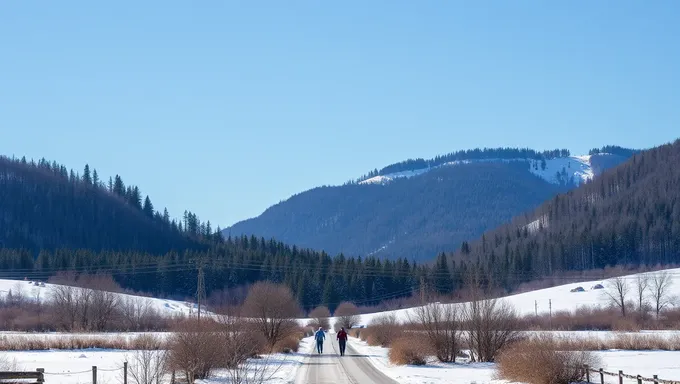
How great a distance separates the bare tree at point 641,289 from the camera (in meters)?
105

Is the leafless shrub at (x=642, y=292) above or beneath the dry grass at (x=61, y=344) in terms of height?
above

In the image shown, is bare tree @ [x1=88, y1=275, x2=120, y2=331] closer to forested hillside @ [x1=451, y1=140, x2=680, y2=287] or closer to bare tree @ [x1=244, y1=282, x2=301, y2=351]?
bare tree @ [x1=244, y1=282, x2=301, y2=351]

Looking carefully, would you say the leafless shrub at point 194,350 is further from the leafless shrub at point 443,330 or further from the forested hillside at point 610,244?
the forested hillside at point 610,244

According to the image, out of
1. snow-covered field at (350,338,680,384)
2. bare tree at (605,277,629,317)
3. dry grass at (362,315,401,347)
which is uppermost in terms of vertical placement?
bare tree at (605,277,629,317)

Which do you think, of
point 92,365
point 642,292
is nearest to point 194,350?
point 92,365

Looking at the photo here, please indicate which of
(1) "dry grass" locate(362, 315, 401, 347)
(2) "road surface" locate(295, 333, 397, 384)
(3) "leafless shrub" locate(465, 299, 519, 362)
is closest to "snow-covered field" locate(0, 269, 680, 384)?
(2) "road surface" locate(295, 333, 397, 384)

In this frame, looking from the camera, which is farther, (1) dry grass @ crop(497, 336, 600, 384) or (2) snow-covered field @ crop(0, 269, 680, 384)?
(2) snow-covered field @ crop(0, 269, 680, 384)

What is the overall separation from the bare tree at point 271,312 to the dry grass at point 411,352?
40.4ft

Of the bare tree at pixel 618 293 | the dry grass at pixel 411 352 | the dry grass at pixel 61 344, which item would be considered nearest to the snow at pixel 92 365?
the dry grass at pixel 61 344

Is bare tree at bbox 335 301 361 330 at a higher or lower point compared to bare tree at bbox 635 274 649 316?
lower

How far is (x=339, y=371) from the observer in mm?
40094

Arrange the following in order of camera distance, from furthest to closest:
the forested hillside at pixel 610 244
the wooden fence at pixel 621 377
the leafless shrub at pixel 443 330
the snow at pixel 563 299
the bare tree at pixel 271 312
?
the forested hillside at pixel 610 244
the snow at pixel 563 299
the bare tree at pixel 271 312
the leafless shrub at pixel 443 330
the wooden fence at pixel 621 377

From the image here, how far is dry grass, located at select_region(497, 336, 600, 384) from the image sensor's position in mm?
32719

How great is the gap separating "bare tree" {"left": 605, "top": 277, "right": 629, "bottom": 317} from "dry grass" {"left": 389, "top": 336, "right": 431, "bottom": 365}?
59680 millimetres
